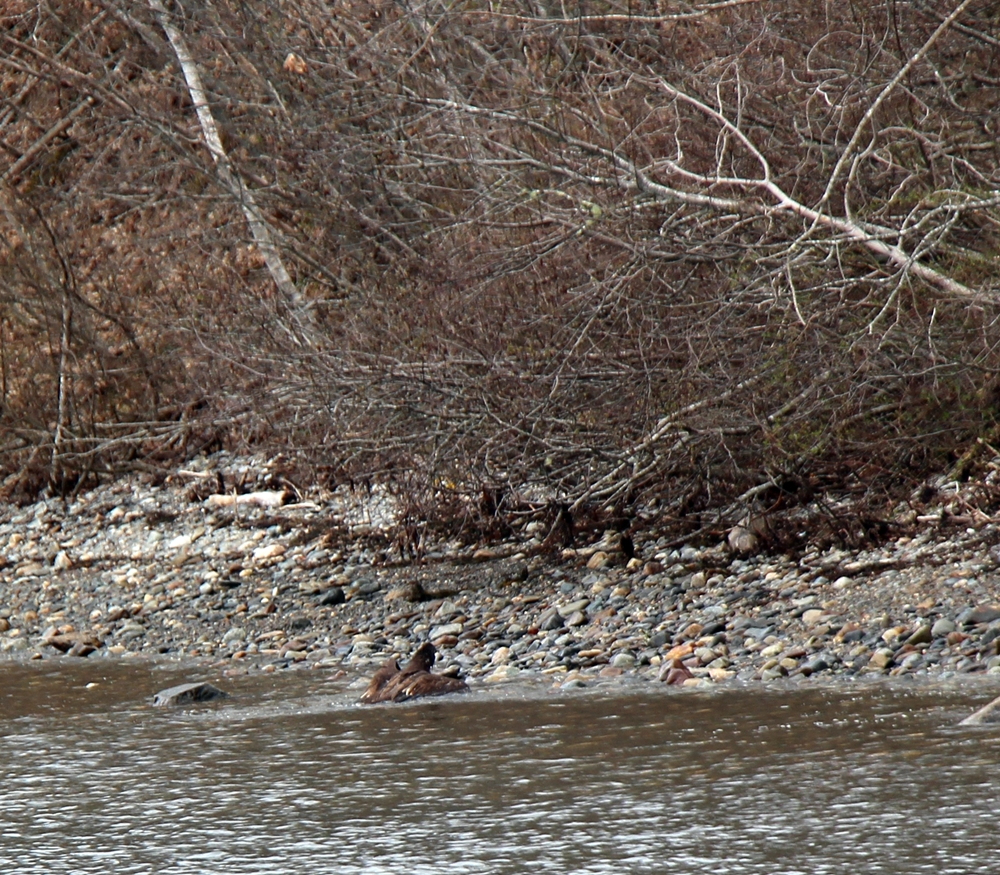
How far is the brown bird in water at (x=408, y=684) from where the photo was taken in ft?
20.5

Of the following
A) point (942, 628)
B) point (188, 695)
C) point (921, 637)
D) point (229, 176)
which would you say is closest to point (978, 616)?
point (942, 628)

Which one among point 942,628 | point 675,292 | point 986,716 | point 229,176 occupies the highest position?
point 229,176

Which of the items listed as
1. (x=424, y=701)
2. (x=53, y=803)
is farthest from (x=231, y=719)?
(x=53, y=803)

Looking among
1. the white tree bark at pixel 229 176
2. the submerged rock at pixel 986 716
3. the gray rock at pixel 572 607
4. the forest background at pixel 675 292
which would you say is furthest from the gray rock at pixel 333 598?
the submerged rock at pixel 986 716

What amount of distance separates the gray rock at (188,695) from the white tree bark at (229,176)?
5.04 metres

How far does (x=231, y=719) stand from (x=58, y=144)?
11393 millimetres

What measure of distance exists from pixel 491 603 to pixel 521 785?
3584 millimetres

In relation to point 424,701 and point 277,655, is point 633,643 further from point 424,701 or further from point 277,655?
point 277,655

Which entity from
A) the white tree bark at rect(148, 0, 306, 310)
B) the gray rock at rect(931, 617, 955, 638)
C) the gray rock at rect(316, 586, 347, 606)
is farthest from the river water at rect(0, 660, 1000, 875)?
the white tree bark at rect(148, 0, 306, 310)

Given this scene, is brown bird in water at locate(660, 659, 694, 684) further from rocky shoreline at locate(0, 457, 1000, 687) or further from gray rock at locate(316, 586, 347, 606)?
gray rock at locate(316, 586, 347, 606)

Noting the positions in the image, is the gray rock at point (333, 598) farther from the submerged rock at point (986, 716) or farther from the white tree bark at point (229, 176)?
the submerged rock at point (986, 716)

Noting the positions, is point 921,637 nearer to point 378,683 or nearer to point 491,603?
point 378,683

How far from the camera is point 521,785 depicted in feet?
15.3

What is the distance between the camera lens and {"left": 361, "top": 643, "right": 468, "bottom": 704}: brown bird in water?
20.5ft
